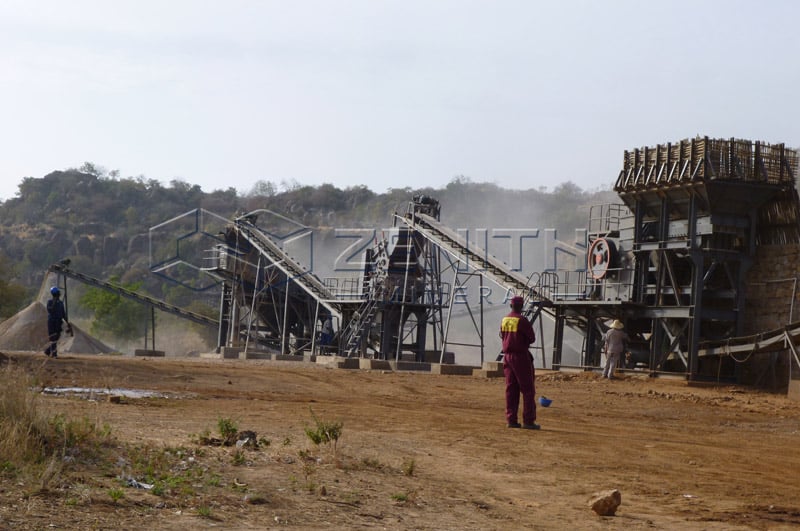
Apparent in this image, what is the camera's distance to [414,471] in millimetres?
9359

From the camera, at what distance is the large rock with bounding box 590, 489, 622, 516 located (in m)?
7.97

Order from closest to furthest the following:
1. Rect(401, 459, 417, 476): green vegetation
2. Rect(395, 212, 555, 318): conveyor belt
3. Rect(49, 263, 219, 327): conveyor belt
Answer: Rect(401, 459, 417, 476): green vegetation, Rect(395, 212, 555, 318): conveyor belt, Rect(49, 263, 219, 327): conveyor belt

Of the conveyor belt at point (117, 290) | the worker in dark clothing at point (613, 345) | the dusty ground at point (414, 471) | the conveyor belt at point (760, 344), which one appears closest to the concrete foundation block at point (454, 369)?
the worker in dark clothing at point (613, 345)

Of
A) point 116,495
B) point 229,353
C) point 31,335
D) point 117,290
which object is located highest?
point 117,290

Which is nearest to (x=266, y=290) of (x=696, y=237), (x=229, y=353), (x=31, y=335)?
(x=229, y=353)

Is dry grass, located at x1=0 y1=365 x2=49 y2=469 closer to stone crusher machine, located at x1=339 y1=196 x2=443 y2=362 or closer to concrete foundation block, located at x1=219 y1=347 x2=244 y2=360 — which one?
stone crusher machine, located at x1=339 y1=196 x2=443 y2=362

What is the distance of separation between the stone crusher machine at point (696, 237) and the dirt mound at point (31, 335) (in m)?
29.8

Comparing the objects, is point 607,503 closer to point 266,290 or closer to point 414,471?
point 414,471

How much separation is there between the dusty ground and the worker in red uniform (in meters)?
0.36

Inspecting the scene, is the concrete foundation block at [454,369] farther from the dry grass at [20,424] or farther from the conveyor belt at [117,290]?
the dry grass at [20,424]

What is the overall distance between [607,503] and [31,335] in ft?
151

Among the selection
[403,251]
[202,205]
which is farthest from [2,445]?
[202,205]

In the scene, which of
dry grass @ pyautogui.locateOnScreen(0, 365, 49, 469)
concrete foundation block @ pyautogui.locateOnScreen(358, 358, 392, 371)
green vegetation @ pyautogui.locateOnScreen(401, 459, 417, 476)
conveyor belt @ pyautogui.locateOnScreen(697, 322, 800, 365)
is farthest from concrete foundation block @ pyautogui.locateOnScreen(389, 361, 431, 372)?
dry grass @ pyautogui.locateOnScreen(0, 365, 49, 469)

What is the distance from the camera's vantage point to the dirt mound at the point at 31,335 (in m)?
48.8
